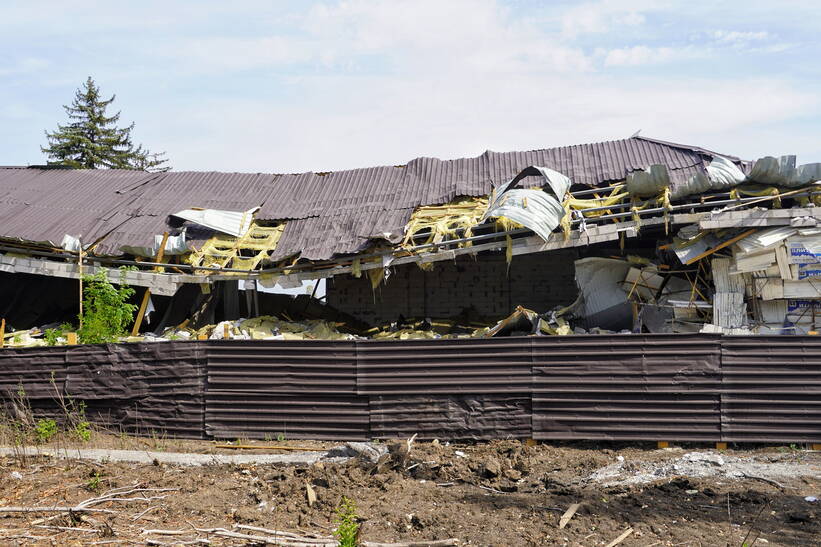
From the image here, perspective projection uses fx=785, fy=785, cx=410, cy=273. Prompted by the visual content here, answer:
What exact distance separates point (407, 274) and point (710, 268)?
6.63 metres

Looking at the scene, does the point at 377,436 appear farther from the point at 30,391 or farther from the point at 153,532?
the point at 30,391

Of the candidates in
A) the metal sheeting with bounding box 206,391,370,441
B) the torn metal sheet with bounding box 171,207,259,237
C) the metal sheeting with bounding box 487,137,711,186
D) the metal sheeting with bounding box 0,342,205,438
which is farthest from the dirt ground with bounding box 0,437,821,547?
the torn metal sheet with bounding box 171,207,259,237

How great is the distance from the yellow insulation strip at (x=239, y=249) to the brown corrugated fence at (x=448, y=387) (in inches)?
155

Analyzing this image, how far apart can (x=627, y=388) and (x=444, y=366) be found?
2625 mm

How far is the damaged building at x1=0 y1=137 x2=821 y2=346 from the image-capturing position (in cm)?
1430

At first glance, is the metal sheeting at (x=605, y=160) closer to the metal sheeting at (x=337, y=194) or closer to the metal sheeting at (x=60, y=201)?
the metal sheeting at (x=337, y=194)

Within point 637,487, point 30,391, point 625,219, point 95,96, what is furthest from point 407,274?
point 95,96

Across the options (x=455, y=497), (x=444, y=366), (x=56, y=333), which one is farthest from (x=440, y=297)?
(x=455, y=497)

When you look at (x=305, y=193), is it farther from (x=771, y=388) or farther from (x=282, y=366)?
(x=771, y=388)

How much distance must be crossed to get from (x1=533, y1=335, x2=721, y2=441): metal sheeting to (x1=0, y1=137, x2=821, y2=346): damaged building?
9.95ft

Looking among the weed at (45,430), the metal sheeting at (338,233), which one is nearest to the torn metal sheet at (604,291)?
the metal sheeting at (338,233)

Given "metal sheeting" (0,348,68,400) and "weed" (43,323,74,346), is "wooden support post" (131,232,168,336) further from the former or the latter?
"metal sheeting" (0,348,68,400)

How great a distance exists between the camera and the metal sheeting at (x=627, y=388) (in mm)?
10938

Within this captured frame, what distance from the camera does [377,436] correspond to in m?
11.8
